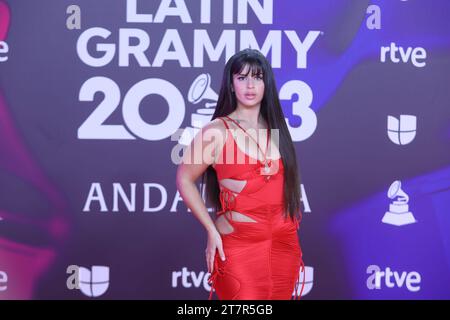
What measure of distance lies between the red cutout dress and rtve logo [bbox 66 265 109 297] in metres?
1.36

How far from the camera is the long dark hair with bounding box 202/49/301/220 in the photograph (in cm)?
251

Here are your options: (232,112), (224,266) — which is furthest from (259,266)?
(232,112)

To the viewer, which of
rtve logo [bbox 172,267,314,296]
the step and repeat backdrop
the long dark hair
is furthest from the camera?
rtve logo [bbox 172,267,314,296]

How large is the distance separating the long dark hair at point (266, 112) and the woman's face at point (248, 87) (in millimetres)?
17

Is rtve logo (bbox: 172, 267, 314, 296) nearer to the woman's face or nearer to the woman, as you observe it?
the woman

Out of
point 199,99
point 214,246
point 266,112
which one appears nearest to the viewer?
point 214,246

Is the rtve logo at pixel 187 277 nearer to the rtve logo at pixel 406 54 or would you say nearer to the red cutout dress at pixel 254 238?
the red cutout dress at pixel 254 238

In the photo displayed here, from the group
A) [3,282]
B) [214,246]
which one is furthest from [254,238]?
[3,282]

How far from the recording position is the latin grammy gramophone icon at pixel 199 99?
359 centimetres

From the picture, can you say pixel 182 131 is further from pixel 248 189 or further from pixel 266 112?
pixel 248 189

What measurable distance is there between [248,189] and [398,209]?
1518 millimetres

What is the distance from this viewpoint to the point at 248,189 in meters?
2.46

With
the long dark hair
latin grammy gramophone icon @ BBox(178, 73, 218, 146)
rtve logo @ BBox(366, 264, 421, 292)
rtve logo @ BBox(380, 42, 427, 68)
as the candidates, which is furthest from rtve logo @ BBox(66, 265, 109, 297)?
rtve logo @ BBox(380, 42, 427, 68)

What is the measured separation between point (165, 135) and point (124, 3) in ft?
2.62
